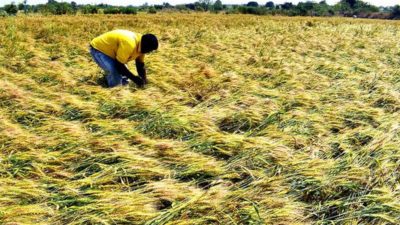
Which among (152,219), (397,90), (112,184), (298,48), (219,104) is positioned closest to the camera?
(152,219)

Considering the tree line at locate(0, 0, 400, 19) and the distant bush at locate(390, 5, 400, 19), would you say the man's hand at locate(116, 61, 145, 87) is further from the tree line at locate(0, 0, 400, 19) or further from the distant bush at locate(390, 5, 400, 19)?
the distant bush at locate(390, 5, 400, 19)

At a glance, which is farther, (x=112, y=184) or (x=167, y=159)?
(x=167, y=159)

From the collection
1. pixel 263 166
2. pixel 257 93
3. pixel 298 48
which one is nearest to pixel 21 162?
pixel 263 166

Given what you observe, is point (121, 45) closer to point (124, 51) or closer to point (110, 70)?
point (124, 51)

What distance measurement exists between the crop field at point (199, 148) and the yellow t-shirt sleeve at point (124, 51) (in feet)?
1.48

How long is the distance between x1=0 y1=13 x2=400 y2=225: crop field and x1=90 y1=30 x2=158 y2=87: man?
10.2 inches

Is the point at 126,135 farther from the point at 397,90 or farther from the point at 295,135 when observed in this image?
the point at 397,90

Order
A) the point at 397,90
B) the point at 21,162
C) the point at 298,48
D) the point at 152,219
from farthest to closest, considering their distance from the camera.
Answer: the point at 298,48
the point at 397,90
the point at 21,162
the point at 152,219

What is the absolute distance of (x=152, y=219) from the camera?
2455mm

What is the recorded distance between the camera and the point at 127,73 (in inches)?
222

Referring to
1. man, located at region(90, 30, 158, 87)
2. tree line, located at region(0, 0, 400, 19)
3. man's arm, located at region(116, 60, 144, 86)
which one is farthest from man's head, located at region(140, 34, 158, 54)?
tree line, located at region(0, 0, 400, 19)

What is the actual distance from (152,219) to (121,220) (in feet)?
0.64

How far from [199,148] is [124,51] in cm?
252

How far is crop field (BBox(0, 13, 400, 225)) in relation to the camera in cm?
264
